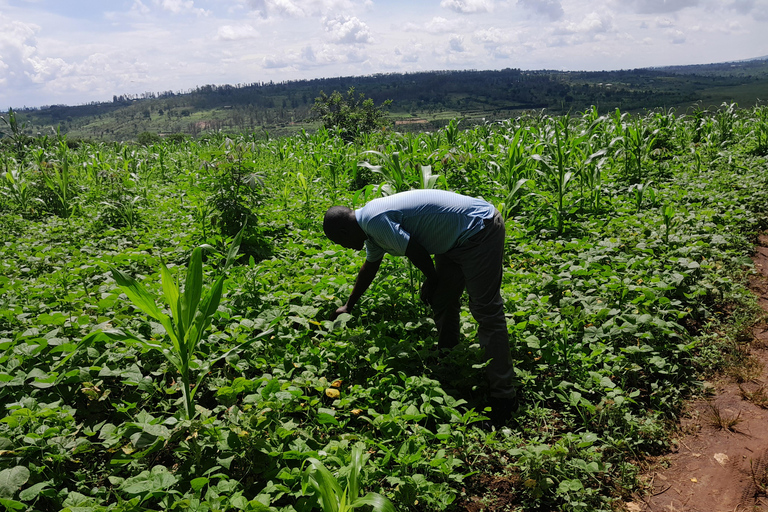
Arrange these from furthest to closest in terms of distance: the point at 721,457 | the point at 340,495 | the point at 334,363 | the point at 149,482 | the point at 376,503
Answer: the point at 334,363
the point at 721,457
the point at 149,482
the point at 340,495
the point at 376,503

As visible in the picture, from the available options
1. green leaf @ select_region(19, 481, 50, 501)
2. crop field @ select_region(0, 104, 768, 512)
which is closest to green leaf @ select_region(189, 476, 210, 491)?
crop field @ select_region(0, 104, 768, 512)

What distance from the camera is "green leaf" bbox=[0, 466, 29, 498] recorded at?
77.8 inches

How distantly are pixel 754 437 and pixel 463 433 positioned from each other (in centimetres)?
177

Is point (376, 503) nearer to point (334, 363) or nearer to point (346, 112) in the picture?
point (334, 363)

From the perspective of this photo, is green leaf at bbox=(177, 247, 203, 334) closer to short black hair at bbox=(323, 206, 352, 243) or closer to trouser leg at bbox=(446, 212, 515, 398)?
short black hair at bbox=(323, 206, 352, 243)

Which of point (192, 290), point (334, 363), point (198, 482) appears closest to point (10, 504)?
point (198, 482)

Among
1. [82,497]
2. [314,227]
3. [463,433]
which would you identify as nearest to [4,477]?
[82,497]

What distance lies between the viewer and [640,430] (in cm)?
271

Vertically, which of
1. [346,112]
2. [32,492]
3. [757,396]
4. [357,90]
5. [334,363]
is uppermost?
[357,90]

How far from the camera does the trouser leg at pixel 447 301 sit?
127 inches

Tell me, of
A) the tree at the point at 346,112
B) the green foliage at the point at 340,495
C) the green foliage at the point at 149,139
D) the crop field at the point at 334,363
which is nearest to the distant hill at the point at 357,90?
the tree at the point at 346,112

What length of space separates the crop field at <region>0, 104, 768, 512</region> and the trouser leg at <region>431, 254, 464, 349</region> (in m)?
0.19

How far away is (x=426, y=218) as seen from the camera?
299cm

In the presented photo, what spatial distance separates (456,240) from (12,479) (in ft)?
8.68
